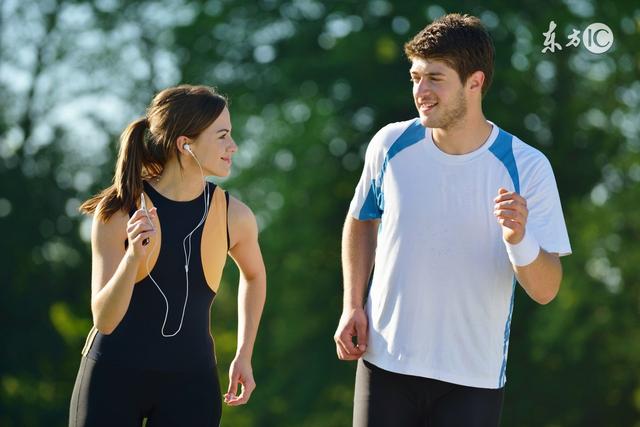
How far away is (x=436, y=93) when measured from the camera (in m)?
3.94

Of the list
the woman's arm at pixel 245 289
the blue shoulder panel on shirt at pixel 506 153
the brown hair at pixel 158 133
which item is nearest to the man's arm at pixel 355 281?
the woman's arm at pixel 245 289

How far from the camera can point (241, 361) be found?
4.28 meters

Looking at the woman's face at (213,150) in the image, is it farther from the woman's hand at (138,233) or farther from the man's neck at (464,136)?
the man's neck at (464,136)

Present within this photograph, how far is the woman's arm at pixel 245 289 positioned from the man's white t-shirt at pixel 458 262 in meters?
0.54

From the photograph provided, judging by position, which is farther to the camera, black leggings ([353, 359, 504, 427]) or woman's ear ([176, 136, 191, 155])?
woman's ear ([176, 136, 191, 155])

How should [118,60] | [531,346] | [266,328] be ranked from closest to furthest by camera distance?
[531,346] < [266,328] < [118,60]

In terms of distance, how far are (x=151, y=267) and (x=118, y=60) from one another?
53.1 feet

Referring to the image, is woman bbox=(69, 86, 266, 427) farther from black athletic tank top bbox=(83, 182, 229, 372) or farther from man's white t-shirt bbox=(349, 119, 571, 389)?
man's white t-shirt bbox=(349, 119, 571, 389)

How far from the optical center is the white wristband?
370cm

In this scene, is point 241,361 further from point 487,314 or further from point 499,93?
point 499,93

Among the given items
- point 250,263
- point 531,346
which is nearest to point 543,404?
point 531,346

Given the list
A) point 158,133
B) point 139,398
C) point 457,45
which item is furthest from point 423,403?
point 158,133

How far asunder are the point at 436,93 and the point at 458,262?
58cm

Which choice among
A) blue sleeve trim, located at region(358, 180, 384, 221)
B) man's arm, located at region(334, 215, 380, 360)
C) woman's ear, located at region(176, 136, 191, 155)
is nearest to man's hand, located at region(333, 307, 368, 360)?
man's arm, located at region(334, 215, 380, 360)
